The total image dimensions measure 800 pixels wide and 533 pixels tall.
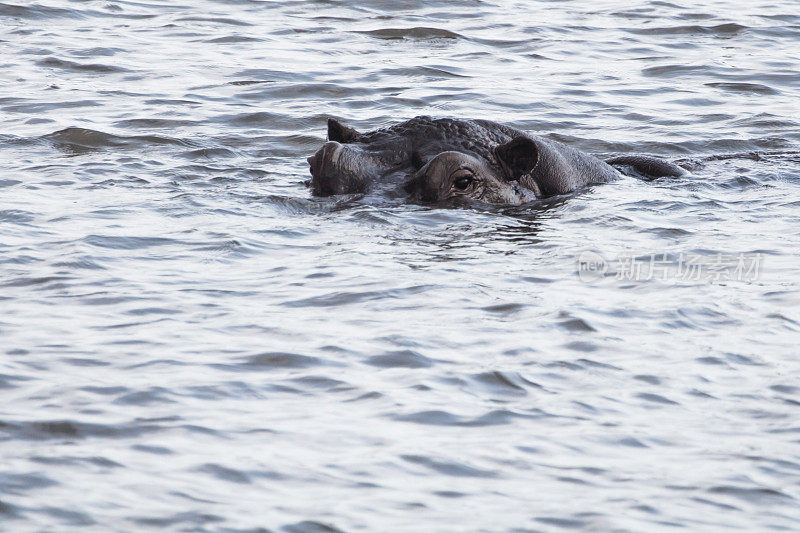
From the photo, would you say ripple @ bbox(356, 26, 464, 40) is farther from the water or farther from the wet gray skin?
the wet gray skin

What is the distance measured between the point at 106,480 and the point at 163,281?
306cm

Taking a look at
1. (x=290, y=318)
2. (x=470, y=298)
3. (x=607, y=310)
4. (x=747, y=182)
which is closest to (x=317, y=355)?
(x=290, y=318)

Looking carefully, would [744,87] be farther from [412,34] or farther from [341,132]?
[341,132]

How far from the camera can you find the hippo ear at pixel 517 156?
33.9 ft

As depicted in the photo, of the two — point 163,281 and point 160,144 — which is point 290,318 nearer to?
point 163,281

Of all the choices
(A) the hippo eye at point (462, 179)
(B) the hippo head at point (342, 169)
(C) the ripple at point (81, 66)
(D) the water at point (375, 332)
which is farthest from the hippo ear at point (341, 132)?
(C) the ripple at point (81, 66)

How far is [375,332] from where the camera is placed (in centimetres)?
741

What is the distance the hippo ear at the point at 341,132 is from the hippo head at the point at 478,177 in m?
0.94

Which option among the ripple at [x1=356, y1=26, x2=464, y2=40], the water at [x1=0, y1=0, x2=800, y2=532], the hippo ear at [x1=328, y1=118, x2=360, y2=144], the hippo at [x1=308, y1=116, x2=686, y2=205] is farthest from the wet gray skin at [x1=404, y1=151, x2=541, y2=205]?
the ripple at [x1=356, y1=26, x2=464, y2=40]

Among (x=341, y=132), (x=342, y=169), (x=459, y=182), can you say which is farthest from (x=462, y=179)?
(x=341, y=132)

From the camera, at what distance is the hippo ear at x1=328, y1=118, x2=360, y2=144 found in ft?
35.9

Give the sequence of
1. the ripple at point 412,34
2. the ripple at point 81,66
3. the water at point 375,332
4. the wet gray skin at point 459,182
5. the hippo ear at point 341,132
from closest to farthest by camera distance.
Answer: the water at point 375,332 < the wet gray skin at point 459,182 < the hippo ear at point 341,132 < the ripple at point 81,66 < the ripple at point 412,34

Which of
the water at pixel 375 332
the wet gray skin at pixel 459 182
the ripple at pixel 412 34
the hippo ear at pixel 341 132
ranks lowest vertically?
the water at pixel 375 332

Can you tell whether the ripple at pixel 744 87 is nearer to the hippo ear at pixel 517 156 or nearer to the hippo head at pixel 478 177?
the hippo head at pixel 478 177
